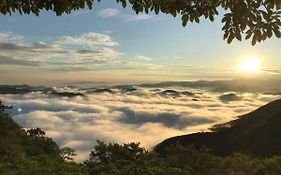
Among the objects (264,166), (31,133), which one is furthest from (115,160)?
(264,166)

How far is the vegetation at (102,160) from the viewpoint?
28672mm

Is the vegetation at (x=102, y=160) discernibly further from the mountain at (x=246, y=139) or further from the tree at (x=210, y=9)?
the mountain at (x=246, y=139)

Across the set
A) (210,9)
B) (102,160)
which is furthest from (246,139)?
(210,9)

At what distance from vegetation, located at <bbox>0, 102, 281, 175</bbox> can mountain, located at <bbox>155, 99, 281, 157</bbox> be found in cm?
7452

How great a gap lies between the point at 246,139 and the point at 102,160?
117 m

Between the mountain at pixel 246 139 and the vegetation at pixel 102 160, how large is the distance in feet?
244

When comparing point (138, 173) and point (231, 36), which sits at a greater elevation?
point (231, 36)

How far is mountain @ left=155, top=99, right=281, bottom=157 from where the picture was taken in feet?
460

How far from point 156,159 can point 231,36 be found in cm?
3412

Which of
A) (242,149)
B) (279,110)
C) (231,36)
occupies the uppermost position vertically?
(231,36)

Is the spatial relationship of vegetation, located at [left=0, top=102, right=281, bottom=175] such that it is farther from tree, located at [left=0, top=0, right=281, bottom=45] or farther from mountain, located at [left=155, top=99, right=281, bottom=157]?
mountain, located at [left=155, top=99, right=281, bottom=157]

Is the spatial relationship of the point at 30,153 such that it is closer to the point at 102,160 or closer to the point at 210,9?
the point at 102,160

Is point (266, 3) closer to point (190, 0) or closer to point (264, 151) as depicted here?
point (190, 0)

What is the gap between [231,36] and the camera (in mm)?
8195
